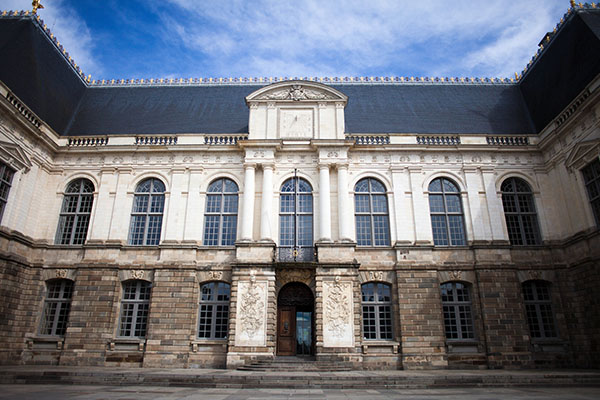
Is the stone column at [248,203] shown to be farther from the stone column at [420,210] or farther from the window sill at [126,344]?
the stone column at [420,210]

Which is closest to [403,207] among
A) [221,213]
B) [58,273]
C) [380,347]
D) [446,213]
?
[446,213]

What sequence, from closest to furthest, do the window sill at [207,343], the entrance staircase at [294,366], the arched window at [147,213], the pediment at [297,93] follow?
1. the entrance staircase at [294,366]
2. the window sill at [207,343]
3. the arched window at [147,213]
4. the pediment at [297,93]

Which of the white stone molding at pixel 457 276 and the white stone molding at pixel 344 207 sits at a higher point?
the white stone molding at pixel 344 207

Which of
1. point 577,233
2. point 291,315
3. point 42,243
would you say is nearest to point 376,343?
point 291,315

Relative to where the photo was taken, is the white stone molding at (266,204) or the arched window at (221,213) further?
the arched window at (221,213)

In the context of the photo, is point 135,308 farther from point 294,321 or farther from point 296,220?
point 296,220

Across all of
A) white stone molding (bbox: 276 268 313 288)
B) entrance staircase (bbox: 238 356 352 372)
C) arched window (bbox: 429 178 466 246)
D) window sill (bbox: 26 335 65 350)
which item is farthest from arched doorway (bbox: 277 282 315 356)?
window sill (bbox: 26 335 65 350)

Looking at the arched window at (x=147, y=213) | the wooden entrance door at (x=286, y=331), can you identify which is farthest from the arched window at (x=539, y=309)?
the arched window at (x=147, y=213)

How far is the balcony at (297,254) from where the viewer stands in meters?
16.3

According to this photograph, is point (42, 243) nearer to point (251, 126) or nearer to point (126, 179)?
point (126, 179)

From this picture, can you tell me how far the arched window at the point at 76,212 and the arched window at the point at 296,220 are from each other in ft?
28.1

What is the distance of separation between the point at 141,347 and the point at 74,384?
417 cm

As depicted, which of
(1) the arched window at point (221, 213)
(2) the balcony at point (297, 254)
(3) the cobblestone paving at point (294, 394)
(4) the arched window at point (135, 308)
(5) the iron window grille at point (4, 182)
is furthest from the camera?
(1) the arched window at point (221, 213)

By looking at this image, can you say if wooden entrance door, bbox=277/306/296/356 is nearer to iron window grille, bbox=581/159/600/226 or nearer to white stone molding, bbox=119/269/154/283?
white stone molding, bbox=119/269/154/283
